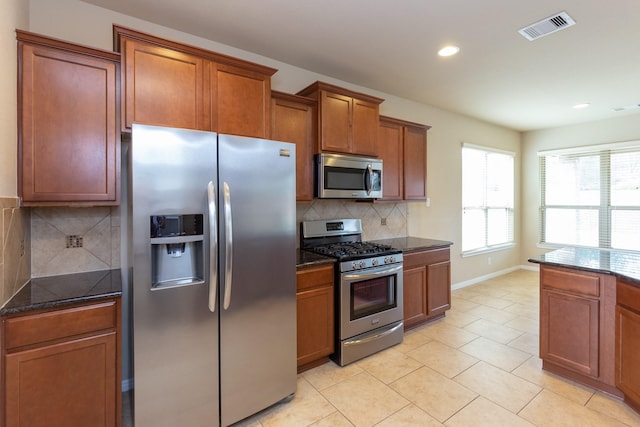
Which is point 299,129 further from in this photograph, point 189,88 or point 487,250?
point 487,250

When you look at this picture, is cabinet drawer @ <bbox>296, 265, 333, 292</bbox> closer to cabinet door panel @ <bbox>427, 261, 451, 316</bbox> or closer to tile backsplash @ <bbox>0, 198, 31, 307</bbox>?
cabinet door panel @ <bbox>427, 261, 451, 316</bbox>

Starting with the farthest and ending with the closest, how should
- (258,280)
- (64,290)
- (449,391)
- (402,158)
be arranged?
(402,158) → (449,391) → (258,280) → (64,290)

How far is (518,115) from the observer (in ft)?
16.1

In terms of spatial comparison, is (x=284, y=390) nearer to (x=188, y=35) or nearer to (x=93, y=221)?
(x=93, y=221)

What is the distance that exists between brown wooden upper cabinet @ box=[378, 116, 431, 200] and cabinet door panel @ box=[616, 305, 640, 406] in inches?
84.4

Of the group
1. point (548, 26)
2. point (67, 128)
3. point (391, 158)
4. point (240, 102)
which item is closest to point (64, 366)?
point (67, 128)

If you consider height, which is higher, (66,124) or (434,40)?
(434,40)

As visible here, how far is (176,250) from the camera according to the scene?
5.92ft

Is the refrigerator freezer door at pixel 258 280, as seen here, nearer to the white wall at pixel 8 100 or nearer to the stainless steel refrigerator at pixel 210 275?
the stainless steel refrigerator at pixel 210 275

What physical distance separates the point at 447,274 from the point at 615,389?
65.9 inches

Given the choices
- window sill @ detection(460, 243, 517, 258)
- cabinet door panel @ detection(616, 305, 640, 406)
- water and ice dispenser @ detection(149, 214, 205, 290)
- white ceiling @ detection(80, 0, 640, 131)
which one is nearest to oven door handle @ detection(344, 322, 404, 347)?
water and ice dispenser @ detection(149, 214, 205, 290)

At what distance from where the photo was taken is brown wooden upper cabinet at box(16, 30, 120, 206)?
5.49 feet

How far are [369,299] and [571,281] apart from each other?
1.60 metres

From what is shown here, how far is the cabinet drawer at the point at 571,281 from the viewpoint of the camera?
7.32 feet
